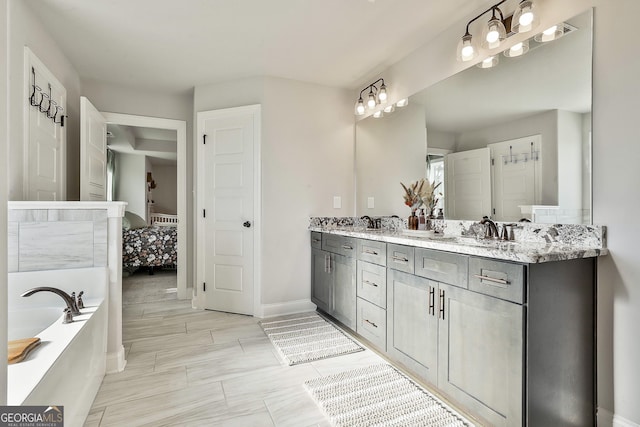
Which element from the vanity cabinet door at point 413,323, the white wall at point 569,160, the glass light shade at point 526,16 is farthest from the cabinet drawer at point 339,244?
the glass light shade at point 526,16

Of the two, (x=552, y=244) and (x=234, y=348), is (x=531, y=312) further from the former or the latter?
(x=234, y=348)

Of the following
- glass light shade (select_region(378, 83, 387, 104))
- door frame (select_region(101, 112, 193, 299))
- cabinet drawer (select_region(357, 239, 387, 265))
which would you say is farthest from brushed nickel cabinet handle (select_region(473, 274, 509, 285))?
door frame (select_region(101, 112, 193, 299))

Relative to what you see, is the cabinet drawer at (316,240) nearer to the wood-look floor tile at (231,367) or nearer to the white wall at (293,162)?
the white wall at (293,162)

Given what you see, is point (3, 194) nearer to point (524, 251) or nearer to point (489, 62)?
point (524, 251)

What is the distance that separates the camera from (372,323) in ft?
7.66

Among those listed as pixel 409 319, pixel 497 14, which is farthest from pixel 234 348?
pixel 497 14

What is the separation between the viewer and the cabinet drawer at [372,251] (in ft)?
7.27

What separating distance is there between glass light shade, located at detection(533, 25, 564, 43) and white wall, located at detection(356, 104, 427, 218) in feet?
3.18

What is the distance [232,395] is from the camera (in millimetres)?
1861

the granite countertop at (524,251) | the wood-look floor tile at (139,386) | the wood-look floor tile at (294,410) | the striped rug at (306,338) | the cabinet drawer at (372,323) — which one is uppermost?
the granite countertop at (524,251)

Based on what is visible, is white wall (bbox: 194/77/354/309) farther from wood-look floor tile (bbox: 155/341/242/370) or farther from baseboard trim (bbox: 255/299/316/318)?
wood-look floor tile (bbox: 155/341/242/370)

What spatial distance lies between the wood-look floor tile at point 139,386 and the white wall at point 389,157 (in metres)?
2.20

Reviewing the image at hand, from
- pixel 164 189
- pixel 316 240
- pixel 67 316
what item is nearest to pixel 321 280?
pixel 316 240

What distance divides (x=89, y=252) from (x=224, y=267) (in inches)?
55.7
